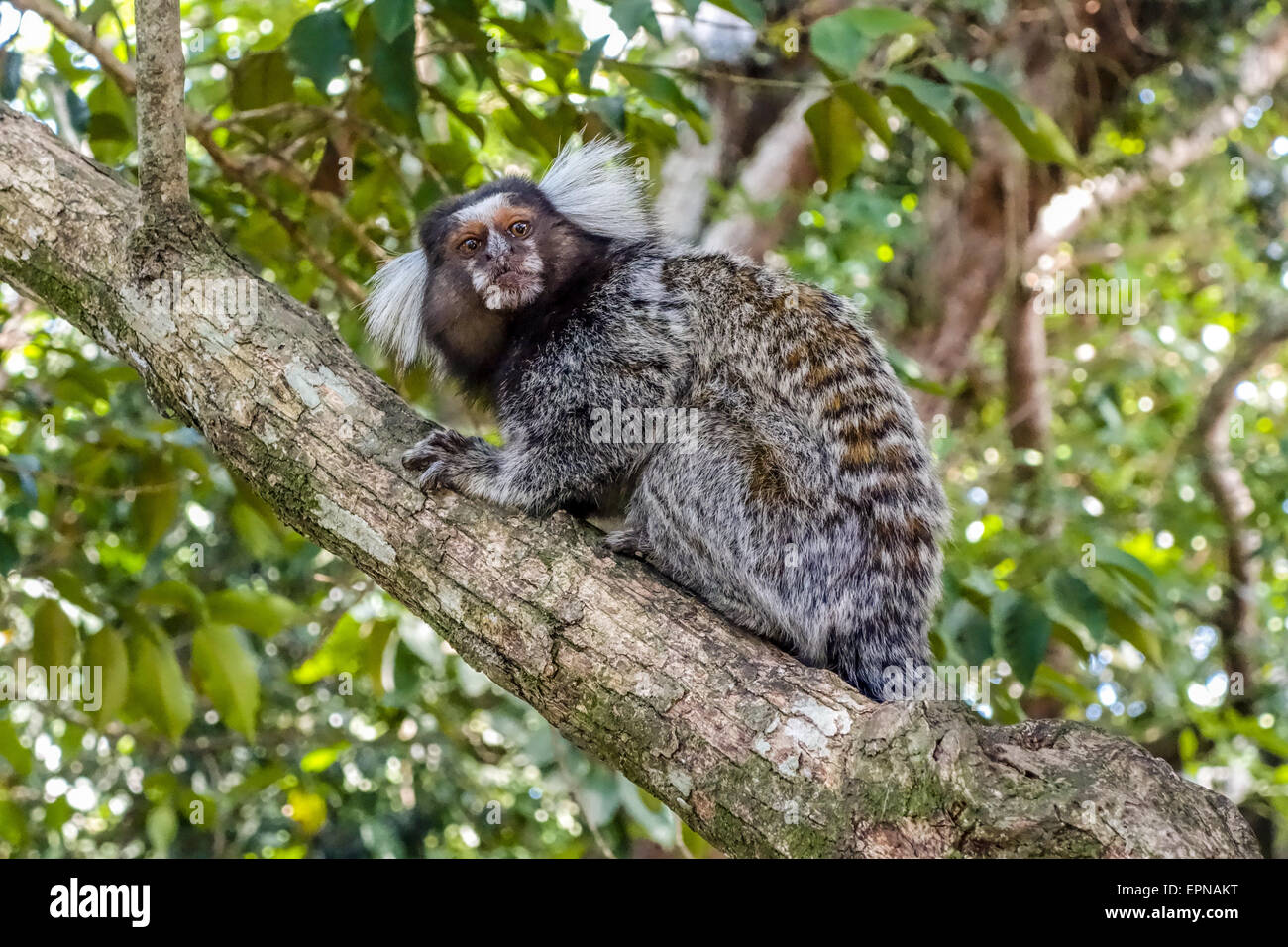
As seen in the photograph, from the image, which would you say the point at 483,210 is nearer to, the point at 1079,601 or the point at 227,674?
the point at 227,674

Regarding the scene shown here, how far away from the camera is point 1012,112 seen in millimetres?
3082

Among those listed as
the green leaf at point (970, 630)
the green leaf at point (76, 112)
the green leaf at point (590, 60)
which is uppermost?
the green leaf at point (590, 60)

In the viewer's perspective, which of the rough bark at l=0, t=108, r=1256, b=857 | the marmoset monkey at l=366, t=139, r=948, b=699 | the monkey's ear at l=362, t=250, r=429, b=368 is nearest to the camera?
the rough bark at l=0, t=108, r=1256, b=857

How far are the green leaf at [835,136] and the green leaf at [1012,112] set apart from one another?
33 centimetres

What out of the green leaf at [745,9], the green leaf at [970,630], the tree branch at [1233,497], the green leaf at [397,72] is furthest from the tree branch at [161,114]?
the tree branch at [1233,497]

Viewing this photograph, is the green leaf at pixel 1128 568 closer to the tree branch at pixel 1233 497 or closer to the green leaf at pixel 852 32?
the green leaf at pixel 852 32

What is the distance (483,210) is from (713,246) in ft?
3.44

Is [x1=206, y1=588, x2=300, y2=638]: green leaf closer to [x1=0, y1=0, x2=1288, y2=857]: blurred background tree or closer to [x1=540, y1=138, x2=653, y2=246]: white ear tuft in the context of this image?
[x1=0, y1=0, x2=1288, y2=857]: blurred background tree

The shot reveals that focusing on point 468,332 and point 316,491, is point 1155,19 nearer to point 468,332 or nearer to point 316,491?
point 468,332

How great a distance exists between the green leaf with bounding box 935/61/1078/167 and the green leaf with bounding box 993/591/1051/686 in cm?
126

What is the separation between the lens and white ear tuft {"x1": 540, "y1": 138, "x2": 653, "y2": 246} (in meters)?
3.96

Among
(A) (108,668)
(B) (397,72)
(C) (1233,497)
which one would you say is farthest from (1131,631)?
(C) (1233,497)

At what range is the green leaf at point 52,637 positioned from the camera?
3.53 m

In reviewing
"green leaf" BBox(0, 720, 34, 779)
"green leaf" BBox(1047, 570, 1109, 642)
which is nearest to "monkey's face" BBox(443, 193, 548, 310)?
"green leaf" BBox(1047, 570, 1109, 642)
